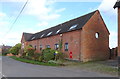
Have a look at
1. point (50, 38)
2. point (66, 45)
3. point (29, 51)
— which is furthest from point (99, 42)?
point (29, 51)

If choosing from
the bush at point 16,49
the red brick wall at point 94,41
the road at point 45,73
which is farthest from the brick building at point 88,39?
the bush at point 16,49

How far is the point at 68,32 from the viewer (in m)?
25.9

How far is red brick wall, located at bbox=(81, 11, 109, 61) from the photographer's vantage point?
74.4ft

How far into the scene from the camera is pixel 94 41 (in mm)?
24078

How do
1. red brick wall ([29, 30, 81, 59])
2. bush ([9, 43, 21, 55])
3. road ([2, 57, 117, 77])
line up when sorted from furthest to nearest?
bush ([9, 43, 21, 55]), red brick wall ([29, 30, 81, 59]), road ([2, 57, 117, 77])

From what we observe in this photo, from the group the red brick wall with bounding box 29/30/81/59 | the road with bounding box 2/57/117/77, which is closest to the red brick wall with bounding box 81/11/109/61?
the red brick wall with bounding box 29/30/81/59

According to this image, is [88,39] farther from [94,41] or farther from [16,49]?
[16,49]

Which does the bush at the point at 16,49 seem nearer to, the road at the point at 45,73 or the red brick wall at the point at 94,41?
the red brick wall at the point at 94,41

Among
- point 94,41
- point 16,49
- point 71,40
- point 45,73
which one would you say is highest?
point 71,40

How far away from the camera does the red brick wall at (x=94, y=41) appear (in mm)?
22688

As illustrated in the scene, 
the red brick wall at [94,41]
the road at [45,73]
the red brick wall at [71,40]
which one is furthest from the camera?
the red brick wall at [71,40]

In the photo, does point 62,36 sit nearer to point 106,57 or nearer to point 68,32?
point 68,32

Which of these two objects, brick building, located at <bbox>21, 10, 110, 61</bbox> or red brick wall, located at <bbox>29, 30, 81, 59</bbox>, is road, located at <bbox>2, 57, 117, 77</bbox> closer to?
brick building, located at <bbox>21, 10, 110, 61</bbox>

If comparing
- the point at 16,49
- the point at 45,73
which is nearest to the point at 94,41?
the point at 45,73
